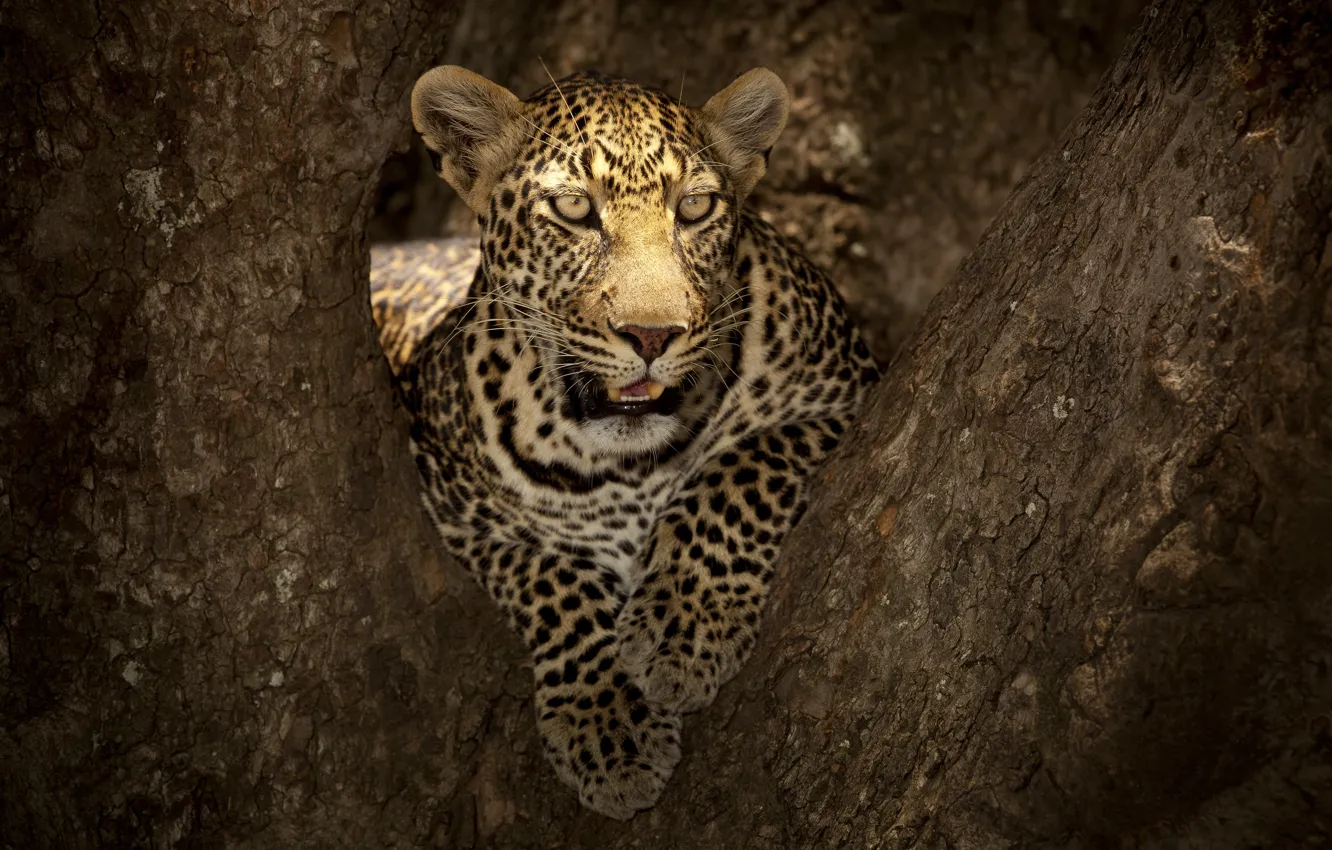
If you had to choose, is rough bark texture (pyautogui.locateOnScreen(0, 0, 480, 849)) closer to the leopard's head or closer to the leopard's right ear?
the leopard's right ear

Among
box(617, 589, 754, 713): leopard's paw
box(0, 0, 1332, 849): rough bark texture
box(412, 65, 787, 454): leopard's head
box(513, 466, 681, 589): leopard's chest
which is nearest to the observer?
box(0, 0, 1332, 849): rough bark texture

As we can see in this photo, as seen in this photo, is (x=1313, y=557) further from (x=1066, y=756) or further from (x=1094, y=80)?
(x=1094, y=80)

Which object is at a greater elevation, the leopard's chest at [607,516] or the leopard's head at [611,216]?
the leopard's head at [611,216]

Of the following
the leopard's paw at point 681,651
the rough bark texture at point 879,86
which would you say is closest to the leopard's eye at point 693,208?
the leopard's paw at point 681,651

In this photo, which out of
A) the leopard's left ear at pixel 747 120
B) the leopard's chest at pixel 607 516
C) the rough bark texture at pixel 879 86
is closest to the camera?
the leopard's left ear at pixel 747 120

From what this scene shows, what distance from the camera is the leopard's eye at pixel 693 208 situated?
12.8 ft

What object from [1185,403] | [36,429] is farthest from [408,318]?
[1185,403]

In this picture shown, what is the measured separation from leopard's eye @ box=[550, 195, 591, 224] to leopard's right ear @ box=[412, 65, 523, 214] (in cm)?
32

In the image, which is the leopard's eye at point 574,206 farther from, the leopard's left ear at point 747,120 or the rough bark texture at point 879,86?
the rough bark texture at point 879,86

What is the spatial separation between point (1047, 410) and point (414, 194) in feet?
20.1

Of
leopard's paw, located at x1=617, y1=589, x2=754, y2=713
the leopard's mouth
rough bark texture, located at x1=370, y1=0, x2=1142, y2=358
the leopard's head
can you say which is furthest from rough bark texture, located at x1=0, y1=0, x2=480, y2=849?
rough bark texture, located at x1=370, y1=0, x2=1142, y2=358

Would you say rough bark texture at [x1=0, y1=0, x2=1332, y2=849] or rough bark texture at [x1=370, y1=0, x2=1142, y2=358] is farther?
rough bark texture at [x1=370, y1=0, x2=1142, y2=358]

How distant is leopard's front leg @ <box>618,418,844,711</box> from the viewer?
3.84 m

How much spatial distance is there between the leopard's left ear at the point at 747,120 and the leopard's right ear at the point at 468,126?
0.63 meters
